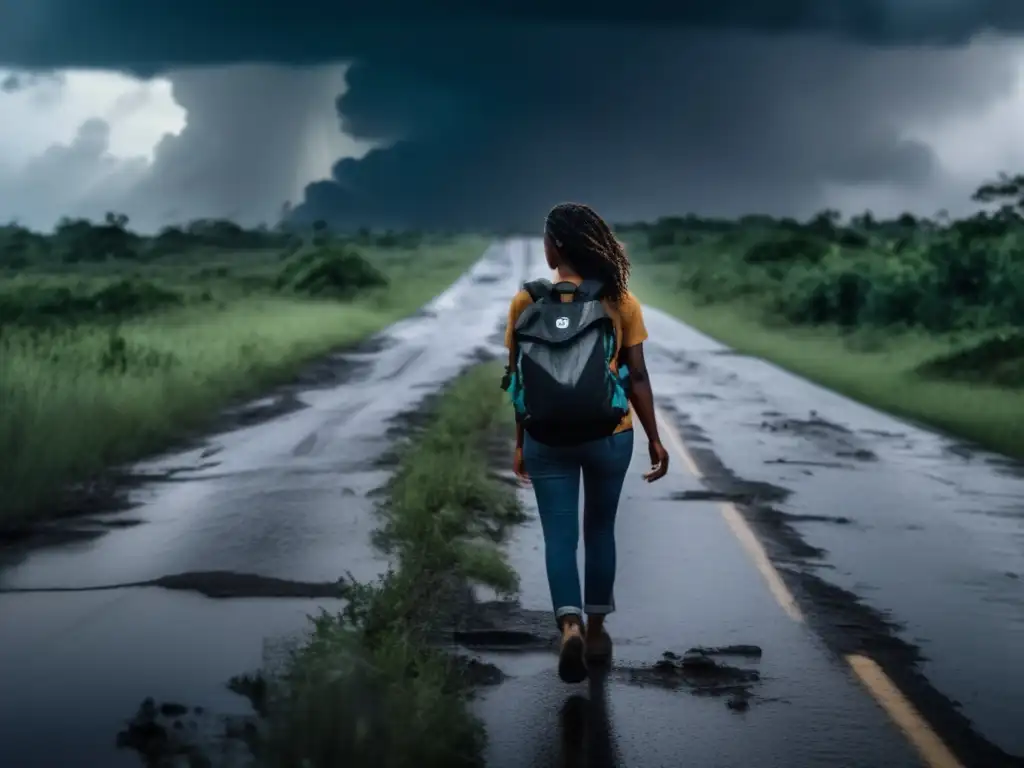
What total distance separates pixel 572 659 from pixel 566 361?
1.27 m

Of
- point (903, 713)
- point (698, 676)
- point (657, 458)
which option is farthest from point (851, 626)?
point (657, 458)

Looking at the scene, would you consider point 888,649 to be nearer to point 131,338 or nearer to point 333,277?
point 131,338

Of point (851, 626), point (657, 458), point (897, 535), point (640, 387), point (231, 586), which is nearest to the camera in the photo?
point (640, 387)

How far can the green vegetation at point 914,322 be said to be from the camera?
72.6 feet

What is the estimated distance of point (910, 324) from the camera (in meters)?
35.9

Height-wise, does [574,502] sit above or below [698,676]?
Answer: above

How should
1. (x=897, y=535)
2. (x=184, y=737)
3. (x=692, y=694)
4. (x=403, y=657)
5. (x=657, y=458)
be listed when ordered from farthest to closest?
(x=897, y=535) < (x=657, y=458) < (x=692, y=694) < (x=403, y=657) < (x=184, y=737)

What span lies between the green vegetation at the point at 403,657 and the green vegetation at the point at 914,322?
788 cm

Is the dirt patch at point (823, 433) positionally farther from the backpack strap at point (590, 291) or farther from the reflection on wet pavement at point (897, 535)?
the backpack strap at point (590, 291)

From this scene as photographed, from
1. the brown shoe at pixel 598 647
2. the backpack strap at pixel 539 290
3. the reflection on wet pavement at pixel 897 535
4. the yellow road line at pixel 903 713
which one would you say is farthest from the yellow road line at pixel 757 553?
the backpack strap at pixel 539 290

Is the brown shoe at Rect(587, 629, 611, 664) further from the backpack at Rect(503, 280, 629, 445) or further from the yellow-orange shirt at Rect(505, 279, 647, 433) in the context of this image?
the backpack at Rect(503, 280, 629, 445)

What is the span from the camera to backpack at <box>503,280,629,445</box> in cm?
618

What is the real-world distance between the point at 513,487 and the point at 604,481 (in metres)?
6.42

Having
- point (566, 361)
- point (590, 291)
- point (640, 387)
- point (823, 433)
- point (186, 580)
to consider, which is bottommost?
point (823, 433)
